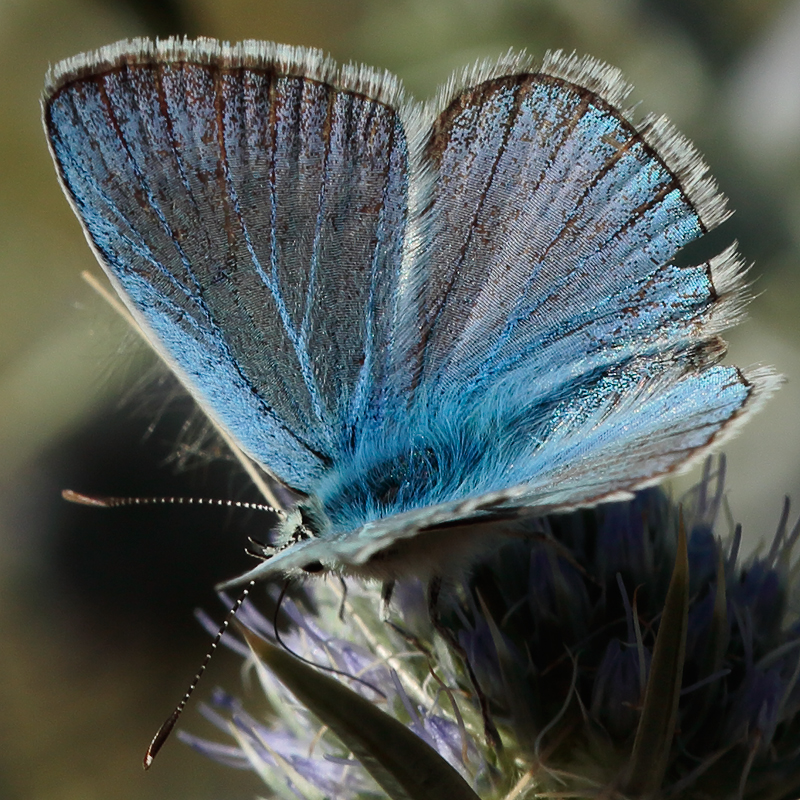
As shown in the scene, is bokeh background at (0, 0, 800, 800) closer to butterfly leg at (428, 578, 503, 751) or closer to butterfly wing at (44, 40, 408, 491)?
butterfly wing at (44, 40, 408, 491)

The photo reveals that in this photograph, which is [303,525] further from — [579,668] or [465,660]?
[579,668]

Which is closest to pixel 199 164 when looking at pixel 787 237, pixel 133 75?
pixel 133 75

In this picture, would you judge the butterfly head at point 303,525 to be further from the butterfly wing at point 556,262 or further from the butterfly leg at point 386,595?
the butterfly wing at point 556,262

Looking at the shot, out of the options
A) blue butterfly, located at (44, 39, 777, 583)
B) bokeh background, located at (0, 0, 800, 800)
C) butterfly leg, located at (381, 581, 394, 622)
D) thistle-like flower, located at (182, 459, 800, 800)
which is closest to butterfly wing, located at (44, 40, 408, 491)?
blue butterfly, located at (44, 39, 777, 583)

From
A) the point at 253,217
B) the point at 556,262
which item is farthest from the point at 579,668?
the point at 253,217

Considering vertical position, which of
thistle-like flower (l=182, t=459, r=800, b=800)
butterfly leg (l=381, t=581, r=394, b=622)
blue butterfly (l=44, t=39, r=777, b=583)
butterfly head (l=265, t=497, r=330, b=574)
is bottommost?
thistle-like flower (l=182, t=459, r=800, b=800)

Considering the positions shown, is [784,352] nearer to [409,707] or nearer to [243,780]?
[409,707]

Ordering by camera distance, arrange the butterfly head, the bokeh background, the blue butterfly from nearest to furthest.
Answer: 1. the butterfly head
2. the blue butterfly
3. the bokeh background
